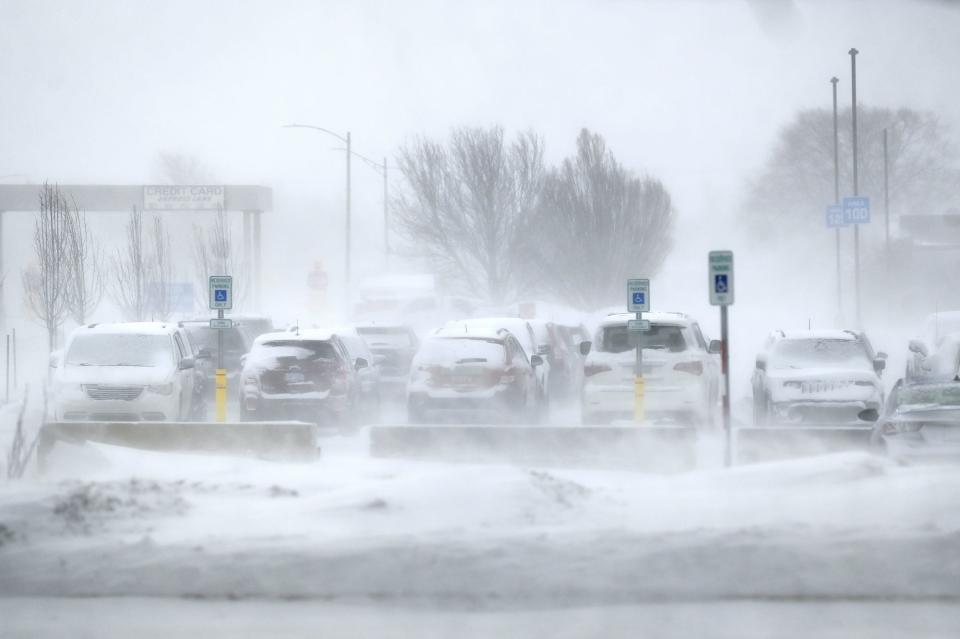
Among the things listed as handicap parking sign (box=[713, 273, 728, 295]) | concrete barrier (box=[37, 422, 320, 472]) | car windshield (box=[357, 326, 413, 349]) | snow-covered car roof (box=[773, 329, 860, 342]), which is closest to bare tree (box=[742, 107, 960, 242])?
car windshield (box=[357, 326, 413, 349])

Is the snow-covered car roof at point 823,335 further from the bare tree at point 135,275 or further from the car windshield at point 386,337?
the bare tree at point 135,275

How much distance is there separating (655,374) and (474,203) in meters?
45.5

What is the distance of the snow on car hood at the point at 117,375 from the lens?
864 inches

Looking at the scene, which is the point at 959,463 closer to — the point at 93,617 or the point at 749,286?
the point at 93,617

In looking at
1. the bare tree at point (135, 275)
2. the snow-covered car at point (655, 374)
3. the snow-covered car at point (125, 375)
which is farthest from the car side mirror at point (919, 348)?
the bare tree at point (135, 275)

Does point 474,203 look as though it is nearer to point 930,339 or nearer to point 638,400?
point 930,339

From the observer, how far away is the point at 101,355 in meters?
22.7

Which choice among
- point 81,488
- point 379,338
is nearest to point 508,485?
point 81,488

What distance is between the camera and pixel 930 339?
28719 millimetres

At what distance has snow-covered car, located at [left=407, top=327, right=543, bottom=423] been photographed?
71.5 ft

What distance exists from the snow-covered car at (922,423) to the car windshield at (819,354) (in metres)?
7.18

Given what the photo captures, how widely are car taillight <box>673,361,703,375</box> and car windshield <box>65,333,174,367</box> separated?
25.9 feet

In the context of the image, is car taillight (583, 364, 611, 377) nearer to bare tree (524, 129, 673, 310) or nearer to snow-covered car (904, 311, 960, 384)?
snow-covered car (904, 311, 960, 384)

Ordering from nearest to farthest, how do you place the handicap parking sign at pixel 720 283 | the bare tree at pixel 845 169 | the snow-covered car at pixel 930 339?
the handicap parking sign at pixel 720 283
the snow-covered car at pixel 930 339
the bare tree at pixel 845 169
